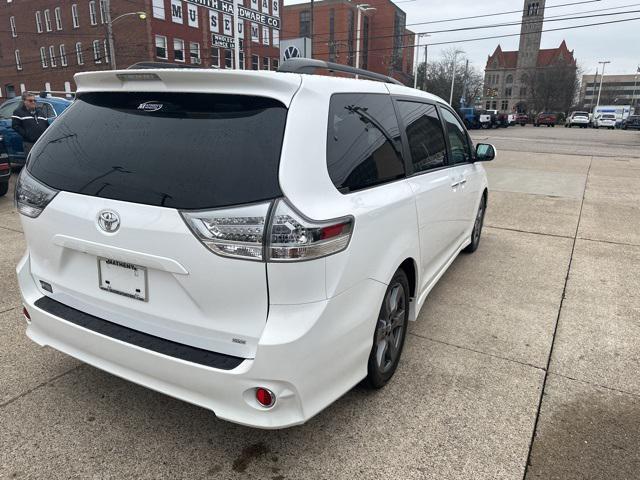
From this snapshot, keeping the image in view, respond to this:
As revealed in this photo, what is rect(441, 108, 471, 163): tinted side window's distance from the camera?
4215 millimetres

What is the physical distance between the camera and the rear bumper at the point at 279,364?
1972 millimetres

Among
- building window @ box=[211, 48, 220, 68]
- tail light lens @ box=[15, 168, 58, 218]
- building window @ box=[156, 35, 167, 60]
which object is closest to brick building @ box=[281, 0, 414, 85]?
building window @ box=[211, 48, 220, 68]

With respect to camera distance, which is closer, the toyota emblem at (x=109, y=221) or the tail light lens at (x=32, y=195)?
the toyota emblem at (x=109, y=221)

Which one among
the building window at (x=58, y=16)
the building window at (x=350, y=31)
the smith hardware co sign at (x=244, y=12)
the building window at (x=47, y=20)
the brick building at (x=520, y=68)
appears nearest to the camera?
the smith hardware co sign at (x=244, y=12)

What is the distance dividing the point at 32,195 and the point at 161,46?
143 ft

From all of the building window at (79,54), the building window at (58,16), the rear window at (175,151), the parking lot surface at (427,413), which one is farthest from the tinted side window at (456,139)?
the building window at (58,16)

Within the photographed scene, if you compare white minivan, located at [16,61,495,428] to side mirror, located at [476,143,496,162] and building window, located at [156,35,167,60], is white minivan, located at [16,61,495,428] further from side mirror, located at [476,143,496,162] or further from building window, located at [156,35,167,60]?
building window, located at [156,35,167,60]

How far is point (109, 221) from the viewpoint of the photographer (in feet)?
7.05

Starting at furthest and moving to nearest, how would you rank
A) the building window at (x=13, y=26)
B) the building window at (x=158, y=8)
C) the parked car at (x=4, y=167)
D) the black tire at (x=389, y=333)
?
1. the building window at (x=13, y=26)
2. the building window at (x=158, y=8)
3. the parked car at (x=4, y=167)
4. the black tire at (x=389, y=333)

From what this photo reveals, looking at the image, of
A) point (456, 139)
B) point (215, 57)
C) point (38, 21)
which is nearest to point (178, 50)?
point (215, 57)

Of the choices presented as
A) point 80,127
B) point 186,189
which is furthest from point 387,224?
point 80,127

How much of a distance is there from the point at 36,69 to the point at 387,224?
5781cm

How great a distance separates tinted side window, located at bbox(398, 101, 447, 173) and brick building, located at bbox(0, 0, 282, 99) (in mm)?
37593

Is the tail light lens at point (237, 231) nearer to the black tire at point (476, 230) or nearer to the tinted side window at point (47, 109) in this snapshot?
the black tire at point (476, 230)
